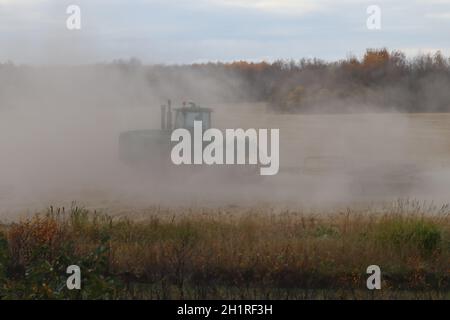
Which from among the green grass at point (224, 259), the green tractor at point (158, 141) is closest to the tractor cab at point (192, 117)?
the green tractor at point (158, 141)

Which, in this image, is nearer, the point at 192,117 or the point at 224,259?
the point at 224,259

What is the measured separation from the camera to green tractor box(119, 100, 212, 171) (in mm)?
21875

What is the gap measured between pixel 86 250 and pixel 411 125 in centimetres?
2684

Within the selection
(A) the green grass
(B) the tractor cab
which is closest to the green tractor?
(B) the tractor cab

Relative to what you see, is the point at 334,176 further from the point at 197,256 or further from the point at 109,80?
the point at 197,256

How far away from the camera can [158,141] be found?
22234 millimetres

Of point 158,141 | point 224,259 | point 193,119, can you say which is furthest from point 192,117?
point 224,259

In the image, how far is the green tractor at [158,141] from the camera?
21875mm

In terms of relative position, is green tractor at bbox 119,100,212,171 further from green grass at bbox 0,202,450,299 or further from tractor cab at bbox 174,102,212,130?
green grass at bbox 0,202,450,299

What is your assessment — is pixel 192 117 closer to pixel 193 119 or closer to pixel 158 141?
pixel 193 119

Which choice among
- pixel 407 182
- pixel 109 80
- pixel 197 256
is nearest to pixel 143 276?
pixel 197 256

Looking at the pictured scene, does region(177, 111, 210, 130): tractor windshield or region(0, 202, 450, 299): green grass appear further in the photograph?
region(177, 111, 210, 130): tractor windshield

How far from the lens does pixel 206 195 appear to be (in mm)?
19516

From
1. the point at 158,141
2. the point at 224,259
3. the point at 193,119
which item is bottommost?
the point at 224,259
